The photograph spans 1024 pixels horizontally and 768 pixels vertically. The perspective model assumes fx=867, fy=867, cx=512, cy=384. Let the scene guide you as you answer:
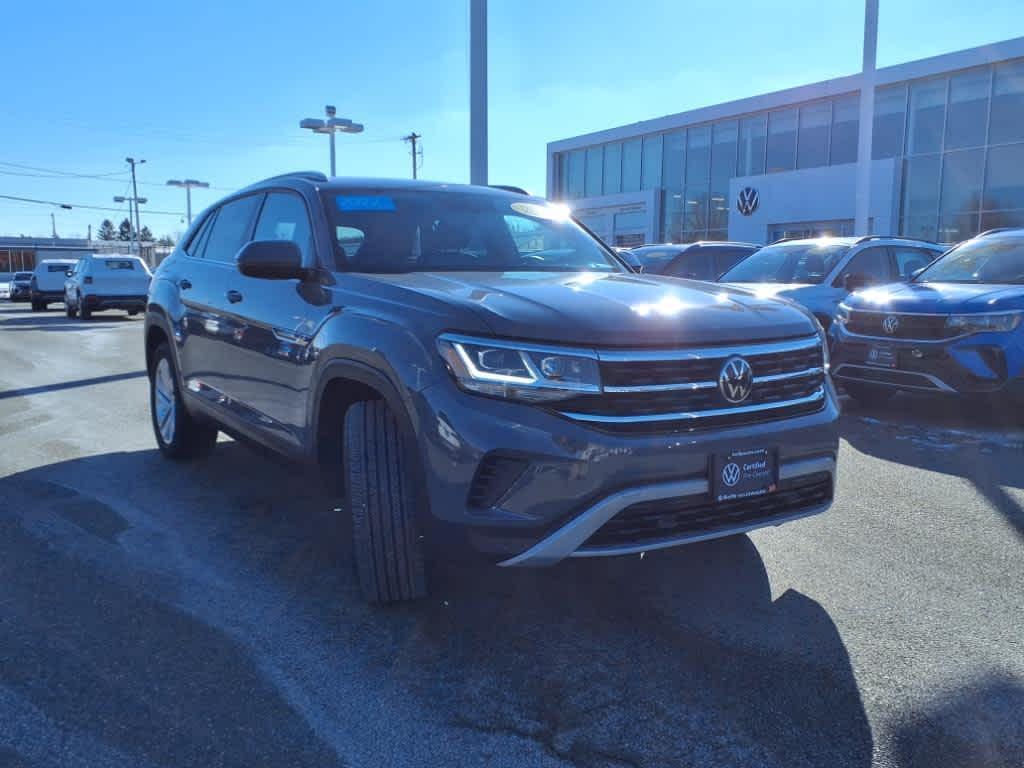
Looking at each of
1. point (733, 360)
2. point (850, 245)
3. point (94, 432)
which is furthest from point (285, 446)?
point (850, 245)

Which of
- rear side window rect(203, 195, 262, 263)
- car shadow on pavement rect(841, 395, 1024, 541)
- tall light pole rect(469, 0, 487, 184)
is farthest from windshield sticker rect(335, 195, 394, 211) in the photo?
tall light pole rect(469, 0, 487, 184)

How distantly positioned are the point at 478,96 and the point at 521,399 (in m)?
11.5

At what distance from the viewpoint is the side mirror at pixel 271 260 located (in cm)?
355

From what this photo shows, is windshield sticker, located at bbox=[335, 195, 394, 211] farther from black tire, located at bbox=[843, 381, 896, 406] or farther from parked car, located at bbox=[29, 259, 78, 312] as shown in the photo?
parked car, located at bbox=[29, 259, 78, 312]

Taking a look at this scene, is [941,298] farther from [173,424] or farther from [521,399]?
[173,424]

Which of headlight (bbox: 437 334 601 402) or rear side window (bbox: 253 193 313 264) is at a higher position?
rear side window (bbox: 253 193 313 264)

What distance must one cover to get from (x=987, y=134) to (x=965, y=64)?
7.05ft

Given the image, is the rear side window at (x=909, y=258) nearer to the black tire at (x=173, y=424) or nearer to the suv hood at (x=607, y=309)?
the suv hood at (x=607, y=309)

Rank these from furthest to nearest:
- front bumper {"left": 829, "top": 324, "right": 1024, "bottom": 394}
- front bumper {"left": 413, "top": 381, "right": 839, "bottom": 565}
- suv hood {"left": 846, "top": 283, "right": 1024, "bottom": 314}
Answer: suv hood {"left": 846, "top": 283, "right": 1024, "bottom": 314} → front bumper {"left": 829, "top": 324, "right": 1024, "bottom": 394} → front bumper {"left": 413, "top": 381, "right": 839, "bottom": 565}

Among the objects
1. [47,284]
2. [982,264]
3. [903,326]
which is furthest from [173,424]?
[47,284]

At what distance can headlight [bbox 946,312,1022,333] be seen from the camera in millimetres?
6371

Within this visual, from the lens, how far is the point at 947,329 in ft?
21.5

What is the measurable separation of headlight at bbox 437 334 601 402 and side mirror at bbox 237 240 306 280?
3.96 ft

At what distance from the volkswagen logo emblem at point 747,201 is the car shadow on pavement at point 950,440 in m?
23.5
